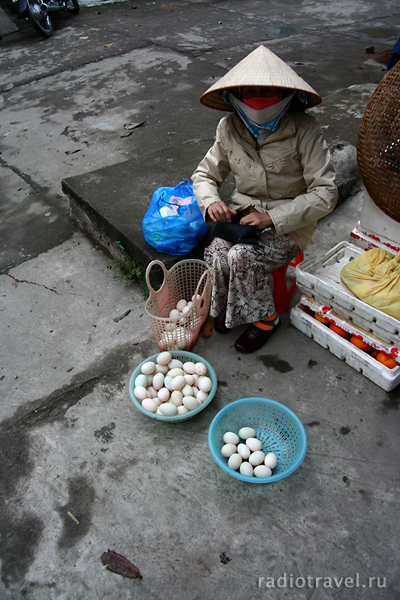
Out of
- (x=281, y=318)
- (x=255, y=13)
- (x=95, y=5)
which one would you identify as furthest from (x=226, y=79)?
(x=95, y=5)

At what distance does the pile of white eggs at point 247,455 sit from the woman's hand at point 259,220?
3.30 ft

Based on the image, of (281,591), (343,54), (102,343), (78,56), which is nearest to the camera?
(281,591)

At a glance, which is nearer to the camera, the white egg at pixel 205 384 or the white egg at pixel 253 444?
the white egg at pixel 253 444

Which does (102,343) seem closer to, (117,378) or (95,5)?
(117,378)

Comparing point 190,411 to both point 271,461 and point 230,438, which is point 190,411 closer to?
point 230,438

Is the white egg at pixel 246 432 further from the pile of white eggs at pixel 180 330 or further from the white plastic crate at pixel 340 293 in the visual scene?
the white plastic crate at pixel 340 293

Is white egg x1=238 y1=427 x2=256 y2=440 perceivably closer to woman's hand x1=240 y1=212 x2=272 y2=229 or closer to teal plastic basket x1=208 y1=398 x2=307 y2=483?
teal plastic basket x1=208 y1=398 x2=307 y2=483

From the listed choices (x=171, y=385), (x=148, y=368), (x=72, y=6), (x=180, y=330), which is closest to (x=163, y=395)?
(x=171, y=385)

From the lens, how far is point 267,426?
6.68 feet

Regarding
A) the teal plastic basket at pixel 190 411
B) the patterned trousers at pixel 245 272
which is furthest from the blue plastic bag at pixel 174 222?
the teal plastic basket at pixel 190 411

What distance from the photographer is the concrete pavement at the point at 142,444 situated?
1615 mm

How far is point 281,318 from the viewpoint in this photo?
8.57 feet

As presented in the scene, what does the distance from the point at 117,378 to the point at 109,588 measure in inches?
40.0

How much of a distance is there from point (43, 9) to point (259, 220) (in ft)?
27.9
